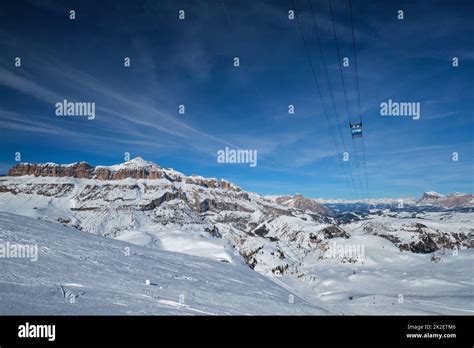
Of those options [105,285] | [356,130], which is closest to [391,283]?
[356,130]

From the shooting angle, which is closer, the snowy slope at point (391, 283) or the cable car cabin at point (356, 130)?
the cable car cabin at point (356, 130)

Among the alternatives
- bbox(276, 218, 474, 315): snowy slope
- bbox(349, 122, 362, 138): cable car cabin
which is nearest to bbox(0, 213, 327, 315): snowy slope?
bbox(276, 218, 474, 315): snowy slope

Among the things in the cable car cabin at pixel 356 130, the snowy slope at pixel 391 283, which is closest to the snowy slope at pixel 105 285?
the snowy slope at pixel 391 283

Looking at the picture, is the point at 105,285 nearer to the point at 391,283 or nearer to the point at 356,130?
the point at 356,130

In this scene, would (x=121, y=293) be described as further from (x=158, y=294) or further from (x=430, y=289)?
(x=430, y=289)

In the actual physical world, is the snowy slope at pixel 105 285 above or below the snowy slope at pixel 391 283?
above

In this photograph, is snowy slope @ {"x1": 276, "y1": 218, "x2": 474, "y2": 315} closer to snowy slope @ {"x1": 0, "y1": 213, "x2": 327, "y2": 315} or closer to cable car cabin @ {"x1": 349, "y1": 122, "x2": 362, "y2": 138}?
snowy slope @ {"x1": 0, "y1": 213, "x2": 327, "y2": 315}

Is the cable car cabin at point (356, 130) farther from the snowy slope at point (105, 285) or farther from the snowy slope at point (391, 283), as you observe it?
the snowy slope at point (105, 285)
